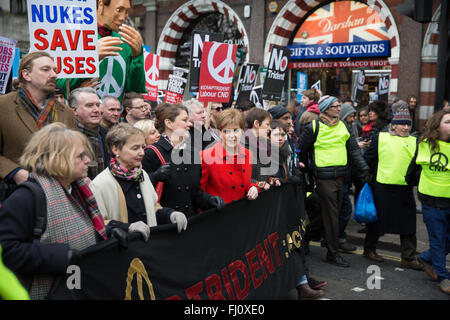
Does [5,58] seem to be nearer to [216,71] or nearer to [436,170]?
[216,71]

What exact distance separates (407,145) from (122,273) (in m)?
4.09

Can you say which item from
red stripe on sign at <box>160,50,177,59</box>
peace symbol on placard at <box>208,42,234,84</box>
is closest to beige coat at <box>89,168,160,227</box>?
peace symbol on placard at <box>208,42,234,84</box>

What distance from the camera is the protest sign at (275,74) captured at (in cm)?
862

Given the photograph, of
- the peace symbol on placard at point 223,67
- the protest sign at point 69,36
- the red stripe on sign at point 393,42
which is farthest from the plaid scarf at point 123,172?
the red stripe on sign at point 393,42

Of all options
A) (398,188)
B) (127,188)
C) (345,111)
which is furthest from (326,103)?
(127,188)

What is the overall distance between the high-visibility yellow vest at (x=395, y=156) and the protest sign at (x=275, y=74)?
3.33 meters

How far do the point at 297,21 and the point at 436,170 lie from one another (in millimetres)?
12271

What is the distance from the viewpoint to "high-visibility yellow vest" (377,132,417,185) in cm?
552

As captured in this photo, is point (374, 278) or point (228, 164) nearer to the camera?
point (228, 164)

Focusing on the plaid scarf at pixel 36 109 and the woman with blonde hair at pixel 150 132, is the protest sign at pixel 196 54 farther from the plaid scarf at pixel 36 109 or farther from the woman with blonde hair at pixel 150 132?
the plaid scarf at pixel 36 109

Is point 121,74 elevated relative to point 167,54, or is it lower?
lower

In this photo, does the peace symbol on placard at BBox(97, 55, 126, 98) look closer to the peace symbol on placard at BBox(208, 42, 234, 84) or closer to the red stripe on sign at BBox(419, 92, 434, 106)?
the peace symbol on placard at BBox(208, 42, 234, 84)

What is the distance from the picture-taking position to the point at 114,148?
306 cm

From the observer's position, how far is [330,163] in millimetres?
5527
